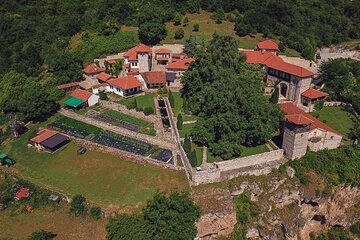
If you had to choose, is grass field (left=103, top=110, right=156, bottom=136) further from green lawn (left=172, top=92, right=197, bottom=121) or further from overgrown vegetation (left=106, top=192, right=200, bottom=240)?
overgrown vegetation (left=106, top=192, right=200, bottom=240)

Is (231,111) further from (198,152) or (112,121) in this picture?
(112,121)

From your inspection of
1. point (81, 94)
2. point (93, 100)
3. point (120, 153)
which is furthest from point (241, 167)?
point (81, 94)

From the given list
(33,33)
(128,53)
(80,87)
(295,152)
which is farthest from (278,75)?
(33,33)

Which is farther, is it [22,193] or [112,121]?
[112,121]

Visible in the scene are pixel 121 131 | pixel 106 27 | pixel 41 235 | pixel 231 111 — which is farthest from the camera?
pixel 106 27

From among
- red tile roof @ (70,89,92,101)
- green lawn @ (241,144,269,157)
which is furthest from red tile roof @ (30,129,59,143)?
green lawn @ (241,144,269,157)

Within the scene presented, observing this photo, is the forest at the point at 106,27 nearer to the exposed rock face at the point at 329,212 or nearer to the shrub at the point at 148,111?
the shrub at the point at 148,111

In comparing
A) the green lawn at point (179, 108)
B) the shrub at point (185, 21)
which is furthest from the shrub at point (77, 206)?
the shrub at point (185, 21)
